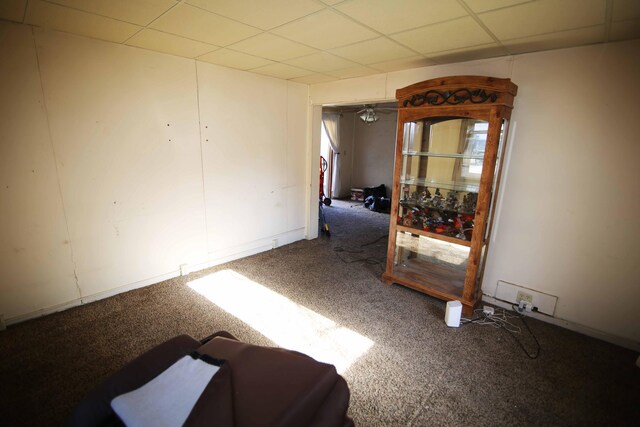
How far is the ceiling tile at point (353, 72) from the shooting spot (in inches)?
130

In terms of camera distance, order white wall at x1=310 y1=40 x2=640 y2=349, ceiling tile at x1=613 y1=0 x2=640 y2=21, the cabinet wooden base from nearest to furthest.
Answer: ceiling tile at x1=613 y1=0 x2=640 y2=21 < white wall at x1=310 y1=40 x2=640 y2=349 < the cabinet wooden base

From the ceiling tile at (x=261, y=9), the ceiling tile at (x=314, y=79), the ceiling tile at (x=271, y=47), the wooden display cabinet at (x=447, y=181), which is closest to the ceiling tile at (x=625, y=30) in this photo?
the wooden display cabinet at (x=447, y=181)

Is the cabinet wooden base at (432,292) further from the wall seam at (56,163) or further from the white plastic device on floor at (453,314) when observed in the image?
the wall seam at (56,163)

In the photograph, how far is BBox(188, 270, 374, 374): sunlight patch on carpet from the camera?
231 centimetres

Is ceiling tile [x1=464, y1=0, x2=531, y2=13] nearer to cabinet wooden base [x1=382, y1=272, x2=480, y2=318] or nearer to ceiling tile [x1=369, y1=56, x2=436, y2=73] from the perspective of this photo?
ceiling tile [x1=369, y1=56, x2=436, y2=73]

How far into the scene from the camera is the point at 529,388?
1.97 metres

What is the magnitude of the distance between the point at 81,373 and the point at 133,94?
238 cm

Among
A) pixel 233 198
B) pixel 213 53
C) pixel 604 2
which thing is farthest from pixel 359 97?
pixel 604 2

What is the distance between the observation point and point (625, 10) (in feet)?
5.69

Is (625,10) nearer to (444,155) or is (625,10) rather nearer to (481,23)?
(481,23)

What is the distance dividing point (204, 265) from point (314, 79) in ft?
9.25

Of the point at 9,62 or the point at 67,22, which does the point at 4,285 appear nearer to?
the point at 9,62

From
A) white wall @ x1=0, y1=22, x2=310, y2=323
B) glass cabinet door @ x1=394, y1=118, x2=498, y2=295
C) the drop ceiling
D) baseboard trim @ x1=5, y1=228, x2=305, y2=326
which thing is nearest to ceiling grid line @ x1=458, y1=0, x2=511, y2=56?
the drop ceiling

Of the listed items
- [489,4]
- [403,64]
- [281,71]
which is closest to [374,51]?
[403,64]
